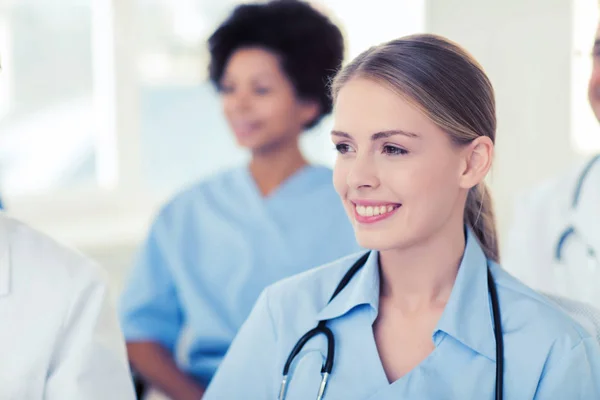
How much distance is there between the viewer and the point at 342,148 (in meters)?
1.23

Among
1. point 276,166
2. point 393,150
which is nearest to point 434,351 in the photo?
point 393,150

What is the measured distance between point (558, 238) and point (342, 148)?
720 millimetres

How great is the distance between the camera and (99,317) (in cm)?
117

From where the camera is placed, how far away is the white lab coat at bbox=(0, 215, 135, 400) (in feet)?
3.72

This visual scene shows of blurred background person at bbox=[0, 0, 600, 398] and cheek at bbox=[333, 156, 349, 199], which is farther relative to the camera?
blurred background person at bbox=[0, 0, 600, 398]

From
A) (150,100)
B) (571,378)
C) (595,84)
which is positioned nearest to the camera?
(571,378)

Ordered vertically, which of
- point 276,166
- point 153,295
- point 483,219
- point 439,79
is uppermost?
point 439,79

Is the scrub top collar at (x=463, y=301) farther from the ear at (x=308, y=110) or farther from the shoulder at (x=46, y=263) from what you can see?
the ear at (x=308, y=110)

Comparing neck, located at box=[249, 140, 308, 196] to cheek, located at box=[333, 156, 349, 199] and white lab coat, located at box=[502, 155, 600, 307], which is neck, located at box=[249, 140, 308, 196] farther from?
cheek, located at box=[333, 156, 349, 199]

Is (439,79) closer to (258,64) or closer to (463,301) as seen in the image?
(463,301)

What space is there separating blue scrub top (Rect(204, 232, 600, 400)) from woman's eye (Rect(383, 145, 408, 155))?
0.19 m

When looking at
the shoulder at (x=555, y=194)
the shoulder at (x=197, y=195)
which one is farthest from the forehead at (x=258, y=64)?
the shoulder at (x=555, y=194)

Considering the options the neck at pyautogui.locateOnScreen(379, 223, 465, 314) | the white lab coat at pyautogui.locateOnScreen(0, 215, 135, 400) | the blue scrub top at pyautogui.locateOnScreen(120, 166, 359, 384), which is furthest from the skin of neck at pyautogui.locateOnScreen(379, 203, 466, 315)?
the blue scrub top at pyautogui.locateOnScreen(120, 166, 359, 384)

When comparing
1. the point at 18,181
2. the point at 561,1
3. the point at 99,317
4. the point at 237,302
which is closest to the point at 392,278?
the point at 99,317
